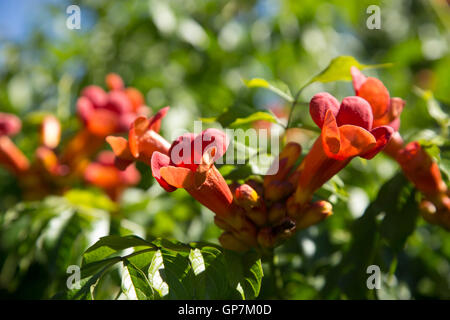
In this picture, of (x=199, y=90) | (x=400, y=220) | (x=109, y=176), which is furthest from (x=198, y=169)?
(x=199, y=90)

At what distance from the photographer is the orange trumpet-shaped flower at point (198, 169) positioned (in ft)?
4.56

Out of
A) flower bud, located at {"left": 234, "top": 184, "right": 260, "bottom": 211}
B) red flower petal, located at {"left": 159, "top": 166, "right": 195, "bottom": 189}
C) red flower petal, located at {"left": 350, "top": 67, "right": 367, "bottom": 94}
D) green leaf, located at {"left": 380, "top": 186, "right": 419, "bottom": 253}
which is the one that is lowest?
green leaf, located at {"left": 380, "top": 186, "right": 419, "bottom": 253}

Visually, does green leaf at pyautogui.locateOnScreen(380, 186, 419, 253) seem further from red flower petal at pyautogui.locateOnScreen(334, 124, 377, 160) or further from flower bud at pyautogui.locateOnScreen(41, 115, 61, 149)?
flower bud at pyautogui.locateOnScreen(41, 115, 61, 149)

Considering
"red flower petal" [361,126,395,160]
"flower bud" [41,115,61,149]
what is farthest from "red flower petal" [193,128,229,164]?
"flower bud" [41,115,61,149]

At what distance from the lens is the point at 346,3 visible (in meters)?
4.00

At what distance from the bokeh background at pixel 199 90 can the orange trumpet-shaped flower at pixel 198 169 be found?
0.60 metres

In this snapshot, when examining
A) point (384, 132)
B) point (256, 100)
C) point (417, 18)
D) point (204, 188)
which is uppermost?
point (417, 18)

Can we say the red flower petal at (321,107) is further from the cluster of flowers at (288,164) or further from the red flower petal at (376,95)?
the red flower petal at (376,95)

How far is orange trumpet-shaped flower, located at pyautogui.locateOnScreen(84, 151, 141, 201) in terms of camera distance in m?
3.16

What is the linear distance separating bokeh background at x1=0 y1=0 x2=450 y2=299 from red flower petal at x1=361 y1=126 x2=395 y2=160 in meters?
0.49

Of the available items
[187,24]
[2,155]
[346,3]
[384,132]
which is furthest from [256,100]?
[384,132]

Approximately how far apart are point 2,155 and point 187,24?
1.81 m

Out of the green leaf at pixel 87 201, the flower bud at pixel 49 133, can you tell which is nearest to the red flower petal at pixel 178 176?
the green leaf at pixel 87 201
